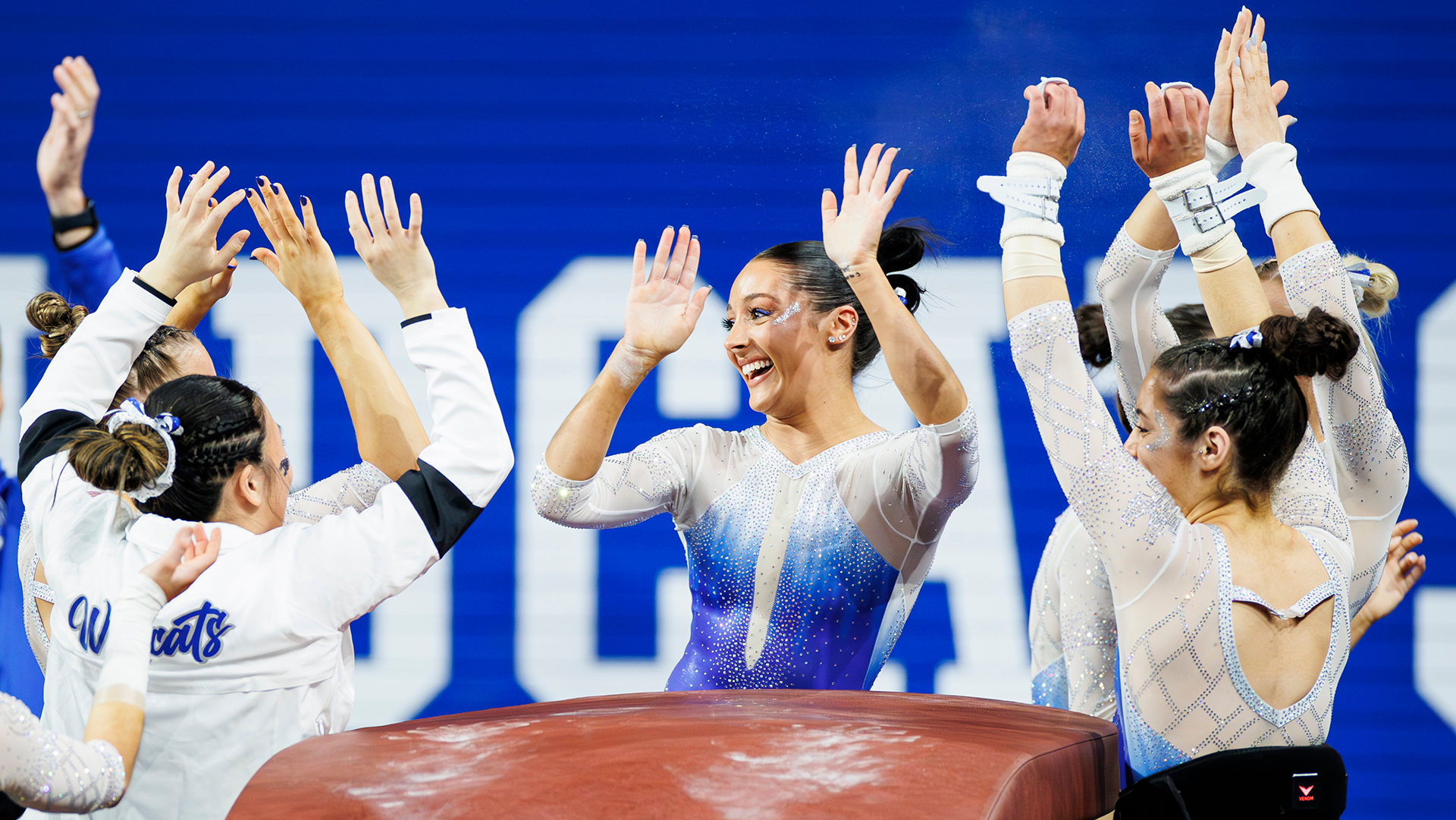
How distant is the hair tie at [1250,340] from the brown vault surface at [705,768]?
71cm

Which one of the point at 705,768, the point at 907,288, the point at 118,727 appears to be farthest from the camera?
the point at 907,288

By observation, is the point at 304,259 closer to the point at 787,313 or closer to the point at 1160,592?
the point at 787,313

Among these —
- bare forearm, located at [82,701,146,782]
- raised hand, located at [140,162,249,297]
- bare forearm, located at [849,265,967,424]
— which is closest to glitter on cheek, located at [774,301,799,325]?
bare forearm, located at [849,265,967,424]

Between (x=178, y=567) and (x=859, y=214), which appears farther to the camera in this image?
(x=859, y=214)

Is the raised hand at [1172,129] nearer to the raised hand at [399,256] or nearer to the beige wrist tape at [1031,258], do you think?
the beige wrist tape at [1031,258]

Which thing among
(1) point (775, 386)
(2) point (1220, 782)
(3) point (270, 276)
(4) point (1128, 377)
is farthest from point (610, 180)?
(2) point (1220, 782)

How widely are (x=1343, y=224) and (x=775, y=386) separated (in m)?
2.43

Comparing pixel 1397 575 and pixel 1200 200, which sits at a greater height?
pixel 1200 200

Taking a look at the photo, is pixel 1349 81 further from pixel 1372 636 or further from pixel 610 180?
pixel 610 180

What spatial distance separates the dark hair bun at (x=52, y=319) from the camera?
8.16 feet

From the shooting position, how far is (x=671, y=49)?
3918 millimetres

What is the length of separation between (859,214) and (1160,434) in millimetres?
677

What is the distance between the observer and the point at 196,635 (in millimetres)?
1605

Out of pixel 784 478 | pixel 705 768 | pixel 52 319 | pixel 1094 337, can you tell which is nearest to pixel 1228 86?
pixel 1094 337
